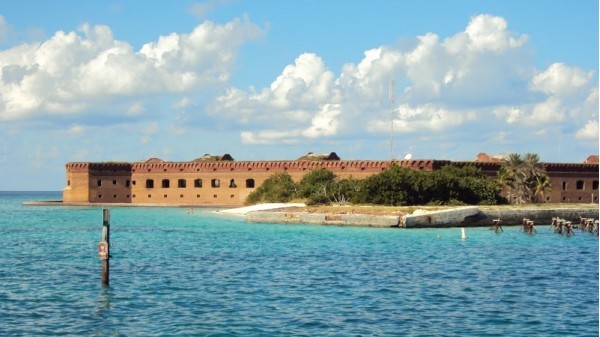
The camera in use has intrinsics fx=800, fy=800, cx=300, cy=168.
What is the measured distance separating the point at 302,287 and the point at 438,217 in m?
25.4

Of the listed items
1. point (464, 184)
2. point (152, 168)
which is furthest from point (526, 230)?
point (152, 168)

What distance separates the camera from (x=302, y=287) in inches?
859

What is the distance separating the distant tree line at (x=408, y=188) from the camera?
179 ft

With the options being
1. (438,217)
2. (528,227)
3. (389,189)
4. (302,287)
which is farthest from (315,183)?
(302,287)

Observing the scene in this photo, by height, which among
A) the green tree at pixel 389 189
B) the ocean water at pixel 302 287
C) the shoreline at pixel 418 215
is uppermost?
the green tree at pixel 389 189

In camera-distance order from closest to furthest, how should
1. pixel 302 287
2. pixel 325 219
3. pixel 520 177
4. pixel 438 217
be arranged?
pixel 302 287 → pixel 438 217 → pixel 325 219 → pixel 520 177

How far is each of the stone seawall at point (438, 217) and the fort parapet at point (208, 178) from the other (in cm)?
1656

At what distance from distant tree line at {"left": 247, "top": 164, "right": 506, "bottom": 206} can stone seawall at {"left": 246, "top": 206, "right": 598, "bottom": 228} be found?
6.34m

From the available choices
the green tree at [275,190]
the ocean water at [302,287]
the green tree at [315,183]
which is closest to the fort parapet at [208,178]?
the green tree at [275,190]

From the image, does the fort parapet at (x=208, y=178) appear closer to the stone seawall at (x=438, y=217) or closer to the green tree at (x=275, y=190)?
the green tree at (x=275, y=190)

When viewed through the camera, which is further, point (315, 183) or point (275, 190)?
point (275, 190)

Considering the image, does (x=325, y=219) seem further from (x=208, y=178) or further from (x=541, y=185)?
(x=208, y=178)

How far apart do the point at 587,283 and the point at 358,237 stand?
54.5 feet

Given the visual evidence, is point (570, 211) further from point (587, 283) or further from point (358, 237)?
point (587, 283)
